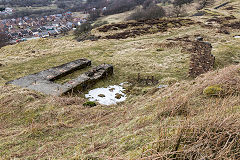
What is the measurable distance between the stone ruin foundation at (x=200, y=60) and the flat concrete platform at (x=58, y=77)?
26.0 ft

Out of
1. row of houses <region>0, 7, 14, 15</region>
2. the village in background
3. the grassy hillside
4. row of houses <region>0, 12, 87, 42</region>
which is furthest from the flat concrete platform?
row of houses <region>0, 7, 14, 15</region>

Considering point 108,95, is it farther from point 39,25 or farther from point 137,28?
point 39,25

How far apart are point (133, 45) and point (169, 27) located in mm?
15820

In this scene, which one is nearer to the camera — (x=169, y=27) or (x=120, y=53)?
(x=120, y=53)

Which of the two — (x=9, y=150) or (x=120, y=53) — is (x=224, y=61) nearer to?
(x=120, y=53)

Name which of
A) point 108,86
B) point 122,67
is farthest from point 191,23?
point 108,86

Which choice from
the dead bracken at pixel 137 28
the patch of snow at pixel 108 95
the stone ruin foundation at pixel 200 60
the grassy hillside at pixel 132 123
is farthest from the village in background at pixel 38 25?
the grassy hillside at pixel 132 123

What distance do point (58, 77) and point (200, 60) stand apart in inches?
566

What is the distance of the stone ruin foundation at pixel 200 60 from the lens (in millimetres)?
14289

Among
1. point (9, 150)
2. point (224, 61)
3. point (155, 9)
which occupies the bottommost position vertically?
point (224, 61)

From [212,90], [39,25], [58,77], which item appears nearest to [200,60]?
[212,90]

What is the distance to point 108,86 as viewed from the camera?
1201 cm

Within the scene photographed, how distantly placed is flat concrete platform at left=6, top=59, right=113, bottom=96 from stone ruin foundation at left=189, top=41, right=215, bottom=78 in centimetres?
792

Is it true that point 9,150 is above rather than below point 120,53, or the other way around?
above
